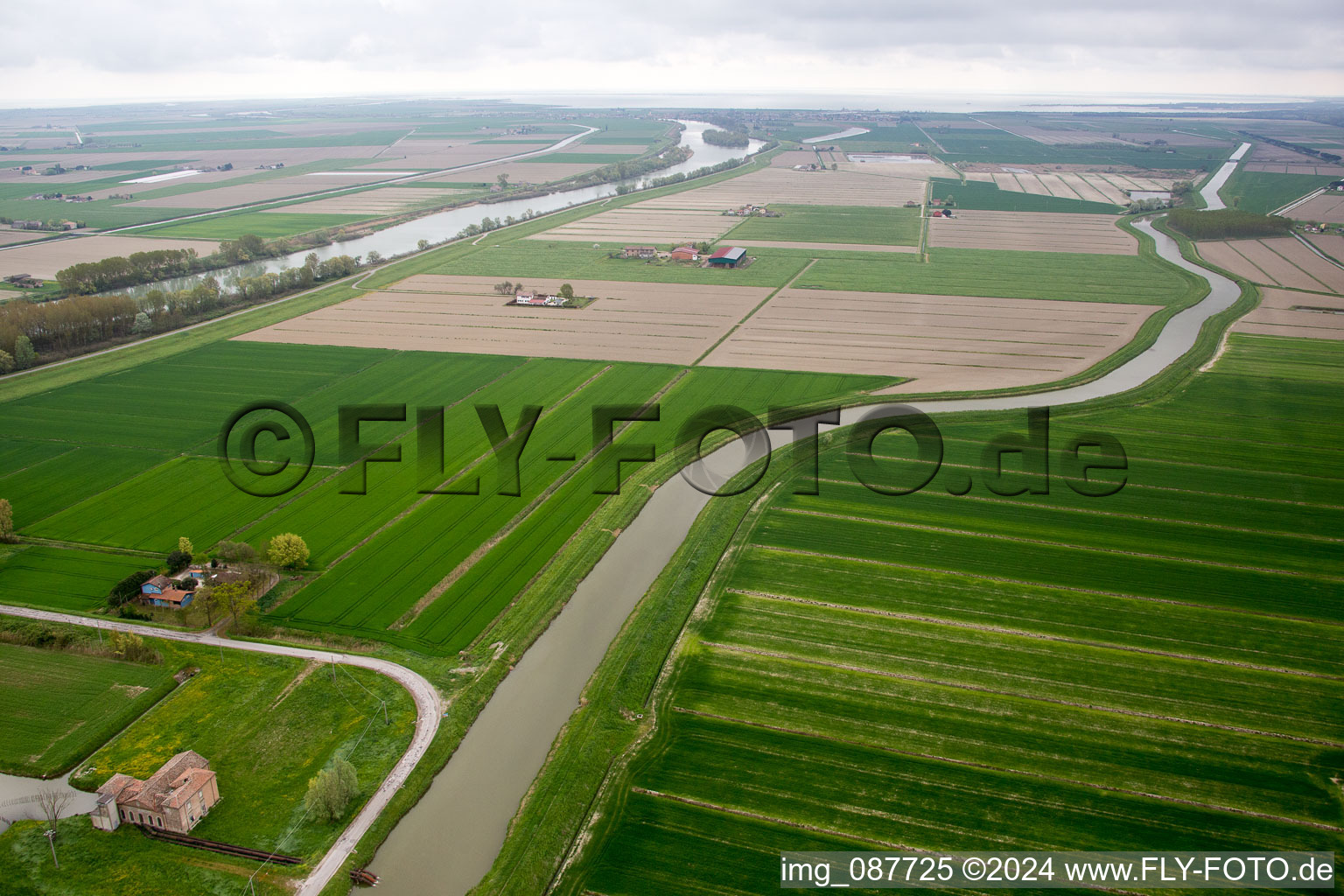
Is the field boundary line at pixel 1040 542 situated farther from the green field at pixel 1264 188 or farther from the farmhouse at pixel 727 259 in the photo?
the green field at pixel 1264 188

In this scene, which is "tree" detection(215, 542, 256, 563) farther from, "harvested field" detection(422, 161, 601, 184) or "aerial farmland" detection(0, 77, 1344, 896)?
"harvested field" detection(422, 161, 601, 184)

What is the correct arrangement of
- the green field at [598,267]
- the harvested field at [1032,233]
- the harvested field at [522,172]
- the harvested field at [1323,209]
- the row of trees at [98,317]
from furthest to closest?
the harvested field at [522,172] < the harvested field at [1323,209] < the harvested field at [1032,233] < the green field at [598,267] < the row of trees at [98,317]

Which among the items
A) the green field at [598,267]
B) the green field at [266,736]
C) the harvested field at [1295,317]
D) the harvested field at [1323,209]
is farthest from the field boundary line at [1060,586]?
the harvested field at [1323,209]

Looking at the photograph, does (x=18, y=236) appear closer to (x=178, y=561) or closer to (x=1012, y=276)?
(x=178, y=561)

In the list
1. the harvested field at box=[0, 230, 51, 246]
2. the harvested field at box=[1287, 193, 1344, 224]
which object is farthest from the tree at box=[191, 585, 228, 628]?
the harvested field at box=[1287, 193, 1344, 224]

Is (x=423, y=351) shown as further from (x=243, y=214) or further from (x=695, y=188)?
(x=695, y=188)

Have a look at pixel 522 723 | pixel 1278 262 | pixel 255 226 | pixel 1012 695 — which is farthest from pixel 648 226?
pixel 1012 695

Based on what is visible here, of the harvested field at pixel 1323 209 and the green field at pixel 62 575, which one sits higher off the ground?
the harvested field at pixel 1323 209
